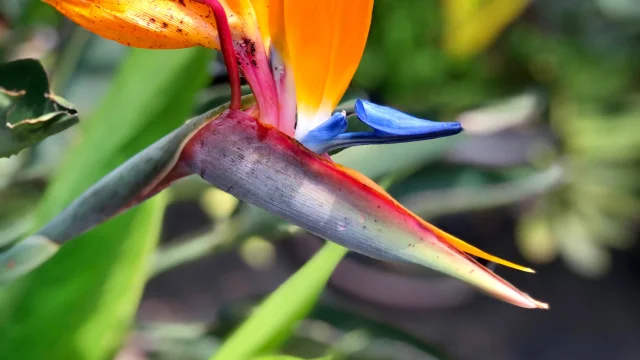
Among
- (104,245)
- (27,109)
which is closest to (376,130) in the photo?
(27,109)

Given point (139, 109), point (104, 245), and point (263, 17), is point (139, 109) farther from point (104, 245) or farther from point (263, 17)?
point (263, 17)

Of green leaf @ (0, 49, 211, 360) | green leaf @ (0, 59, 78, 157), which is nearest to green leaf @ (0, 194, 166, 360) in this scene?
green leaf @ (0, 49, 211, 360)

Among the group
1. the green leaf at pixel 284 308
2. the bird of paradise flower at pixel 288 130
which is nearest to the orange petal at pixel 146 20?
the bird of paradise flower at pixel 288 130

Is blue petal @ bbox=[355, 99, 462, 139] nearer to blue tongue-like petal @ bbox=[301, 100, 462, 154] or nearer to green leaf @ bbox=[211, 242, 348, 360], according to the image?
blue tongue-like petal @ bbox=[301, 100, 462, 154]

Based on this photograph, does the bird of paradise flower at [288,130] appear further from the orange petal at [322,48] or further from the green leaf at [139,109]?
the green leaf at [139,109]

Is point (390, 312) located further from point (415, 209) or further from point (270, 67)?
point (270, 67)

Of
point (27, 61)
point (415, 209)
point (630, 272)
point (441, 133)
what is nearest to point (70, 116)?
point (27, 61)
